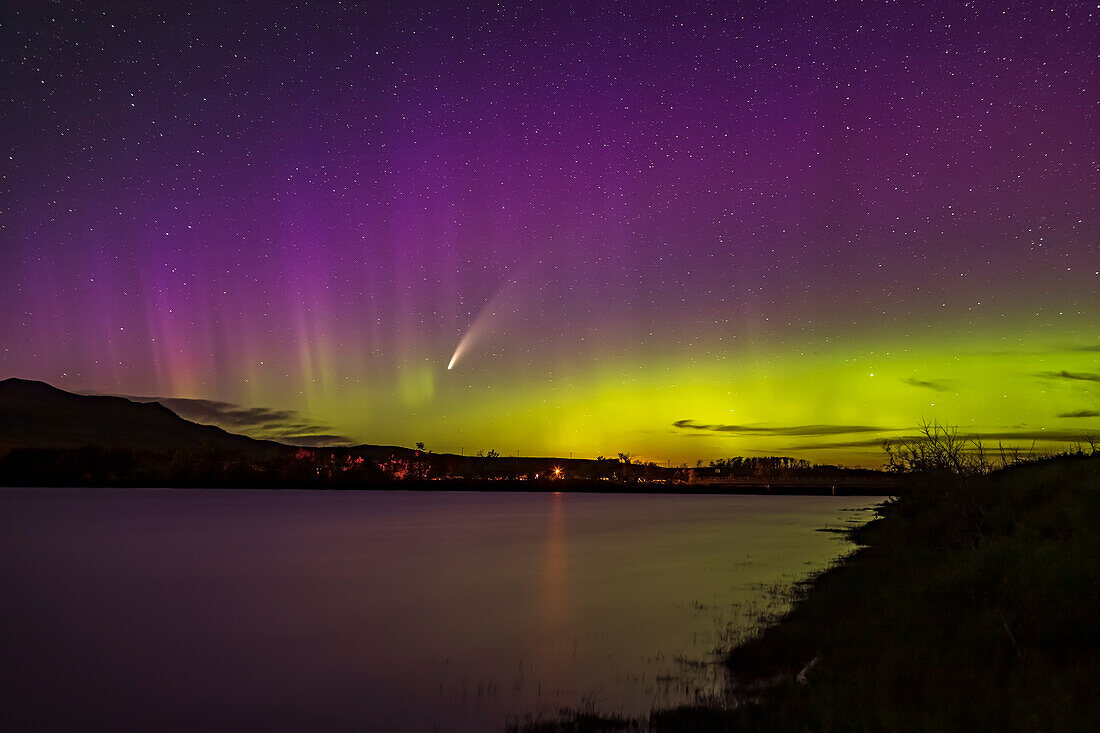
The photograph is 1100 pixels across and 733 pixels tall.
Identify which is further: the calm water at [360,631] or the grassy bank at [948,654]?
the calm water at [360,631]

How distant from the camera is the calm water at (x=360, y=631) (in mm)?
18703

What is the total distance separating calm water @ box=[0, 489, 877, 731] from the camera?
18.7 meters

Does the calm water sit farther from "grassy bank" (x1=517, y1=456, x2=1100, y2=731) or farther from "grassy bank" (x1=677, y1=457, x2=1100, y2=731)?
"grassy bank" (x1=677, y1=457, x2=1100, y2=731)

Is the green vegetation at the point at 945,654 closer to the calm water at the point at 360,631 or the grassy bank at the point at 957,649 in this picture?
the grassy bank at the point at 957,649

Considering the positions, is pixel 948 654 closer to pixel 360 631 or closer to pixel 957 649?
pixel 957 649

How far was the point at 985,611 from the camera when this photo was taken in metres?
18.4

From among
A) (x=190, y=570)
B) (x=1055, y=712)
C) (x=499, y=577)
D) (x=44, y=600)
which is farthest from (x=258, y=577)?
(x=1055, y=712)

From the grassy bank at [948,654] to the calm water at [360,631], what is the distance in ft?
7.88

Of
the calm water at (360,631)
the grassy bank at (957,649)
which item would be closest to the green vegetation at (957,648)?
the grassy bank at (957,649)

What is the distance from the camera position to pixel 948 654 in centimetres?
1669

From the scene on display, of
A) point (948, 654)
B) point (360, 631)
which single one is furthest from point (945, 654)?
point (360, 631)

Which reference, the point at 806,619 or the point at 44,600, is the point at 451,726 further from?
the point at 44,600

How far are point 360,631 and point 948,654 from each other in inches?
820

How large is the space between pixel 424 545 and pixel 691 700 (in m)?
61.6
